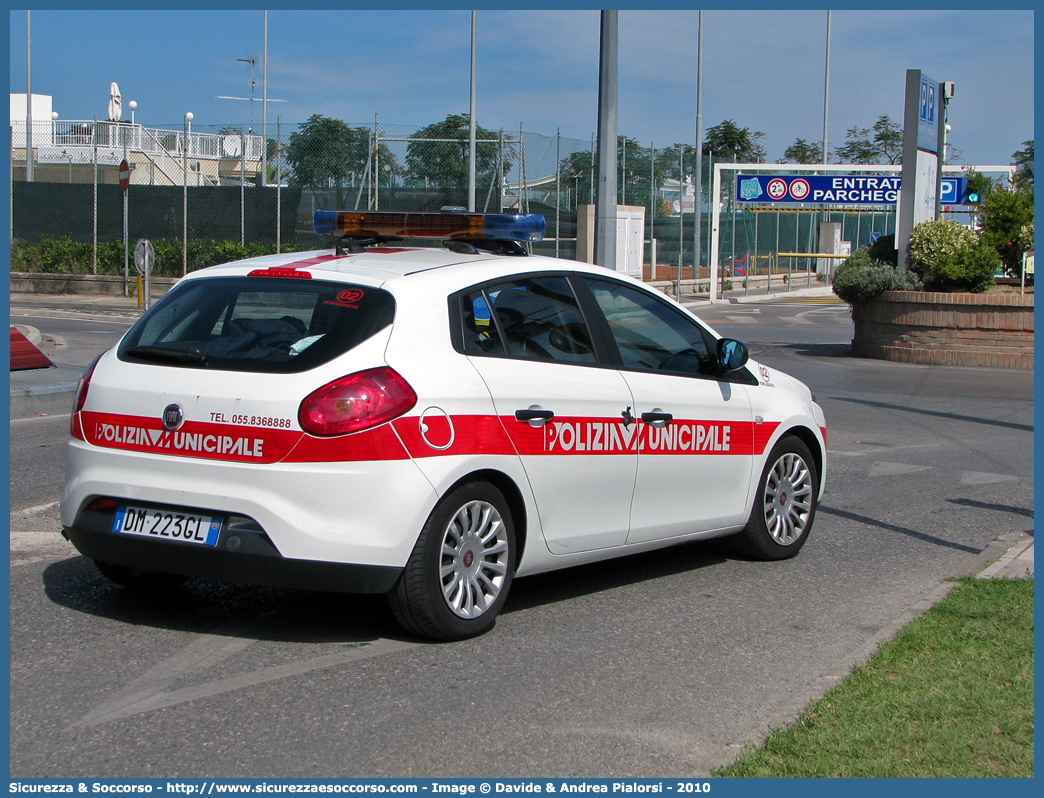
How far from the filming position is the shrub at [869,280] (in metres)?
20.2

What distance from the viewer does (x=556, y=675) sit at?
4582 mm

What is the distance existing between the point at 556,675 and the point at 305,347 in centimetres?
162

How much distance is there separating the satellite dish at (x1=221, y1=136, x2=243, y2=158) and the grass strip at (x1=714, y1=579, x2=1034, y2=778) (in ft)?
89.4

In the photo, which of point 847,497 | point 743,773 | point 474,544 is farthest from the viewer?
point 847,497

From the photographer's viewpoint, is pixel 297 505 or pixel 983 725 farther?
pixel 297 505

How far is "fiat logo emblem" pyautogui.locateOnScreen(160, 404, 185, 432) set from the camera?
4.68 metres

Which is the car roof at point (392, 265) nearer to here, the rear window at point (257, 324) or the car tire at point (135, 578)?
the rear window at point (257, 324)

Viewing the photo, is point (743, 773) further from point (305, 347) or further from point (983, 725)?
point (305, 347)

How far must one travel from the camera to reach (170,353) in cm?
486

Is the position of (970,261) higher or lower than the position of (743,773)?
higher

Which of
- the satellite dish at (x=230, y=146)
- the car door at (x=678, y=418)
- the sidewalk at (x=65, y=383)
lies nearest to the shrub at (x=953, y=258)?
the sidewalk at (x=65, y=383)

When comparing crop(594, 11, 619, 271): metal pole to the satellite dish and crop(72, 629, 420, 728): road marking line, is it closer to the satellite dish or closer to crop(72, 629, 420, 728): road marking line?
crop(72, 629, 420, 728): road marking line

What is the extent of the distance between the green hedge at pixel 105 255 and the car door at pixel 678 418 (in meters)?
24.9

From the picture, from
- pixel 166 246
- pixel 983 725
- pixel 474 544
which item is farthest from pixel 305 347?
pixel 166 246
